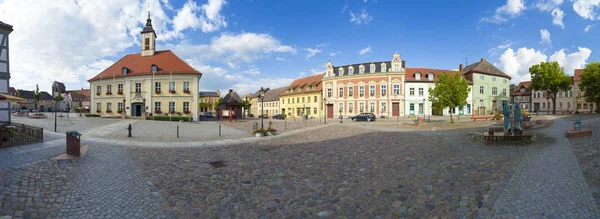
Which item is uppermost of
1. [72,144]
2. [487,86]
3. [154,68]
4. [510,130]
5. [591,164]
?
[154,68]

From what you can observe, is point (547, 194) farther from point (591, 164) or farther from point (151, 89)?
point (151, 89)

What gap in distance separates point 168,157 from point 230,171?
3616mm

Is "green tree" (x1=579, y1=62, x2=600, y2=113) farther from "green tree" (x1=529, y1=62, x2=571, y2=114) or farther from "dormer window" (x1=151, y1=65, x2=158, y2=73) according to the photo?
"dormer window" (x1=151, y1=65, x2=158, y2=73)

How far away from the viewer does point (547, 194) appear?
15.6ft

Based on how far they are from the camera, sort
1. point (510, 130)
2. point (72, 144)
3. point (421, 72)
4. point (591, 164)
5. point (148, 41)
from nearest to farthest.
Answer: point (591, 164)
point (72, 144)
point (510, 130)
point (148, 41)
point (421, 72)

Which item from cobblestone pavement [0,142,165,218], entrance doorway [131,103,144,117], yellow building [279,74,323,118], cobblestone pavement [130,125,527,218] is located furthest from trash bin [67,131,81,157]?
yellow building [279,74,323,118]

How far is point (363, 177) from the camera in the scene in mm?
6500

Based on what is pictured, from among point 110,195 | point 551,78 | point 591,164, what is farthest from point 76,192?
point 551,78

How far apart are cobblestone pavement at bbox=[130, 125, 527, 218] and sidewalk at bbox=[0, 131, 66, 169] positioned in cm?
304

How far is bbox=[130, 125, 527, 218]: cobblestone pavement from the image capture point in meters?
4.57

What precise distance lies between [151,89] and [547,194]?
44.3 meters

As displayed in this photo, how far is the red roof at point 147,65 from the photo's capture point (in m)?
39.2

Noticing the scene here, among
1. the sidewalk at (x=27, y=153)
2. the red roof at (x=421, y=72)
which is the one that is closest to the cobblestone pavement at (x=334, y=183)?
the sidewalk at (x=27, y=153)

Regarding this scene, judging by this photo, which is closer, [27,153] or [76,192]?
[76,192]
